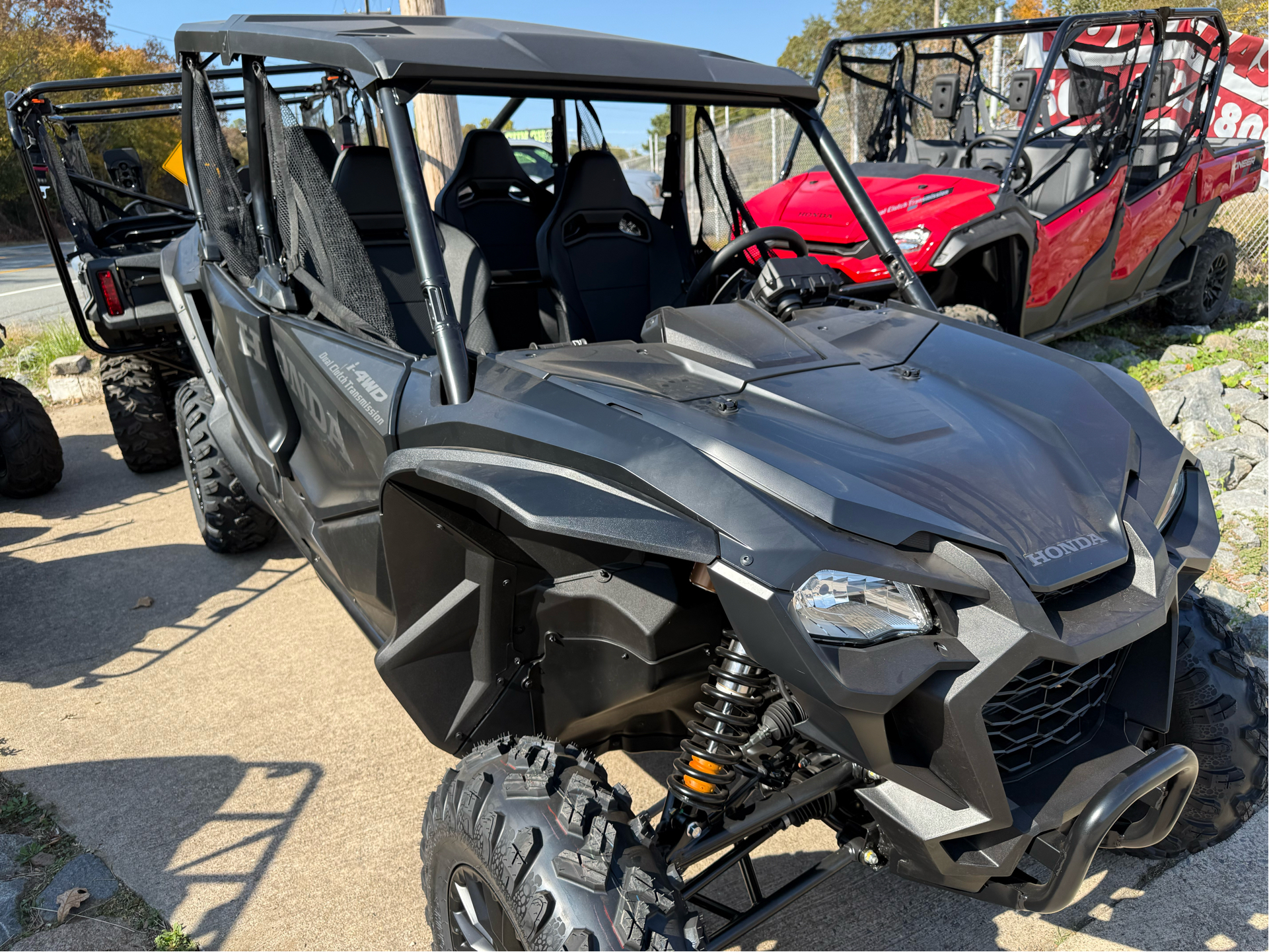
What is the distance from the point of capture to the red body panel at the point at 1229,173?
7.13 m

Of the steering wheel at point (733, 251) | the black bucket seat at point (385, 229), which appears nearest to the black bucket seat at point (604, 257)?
the steering wheel at point (733, 251)

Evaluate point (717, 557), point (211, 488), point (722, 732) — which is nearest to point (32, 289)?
point (211, 488)

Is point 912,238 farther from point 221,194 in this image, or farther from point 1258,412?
point 221,194

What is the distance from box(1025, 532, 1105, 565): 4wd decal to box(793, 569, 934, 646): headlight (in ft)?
0.74

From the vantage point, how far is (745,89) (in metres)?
2.62

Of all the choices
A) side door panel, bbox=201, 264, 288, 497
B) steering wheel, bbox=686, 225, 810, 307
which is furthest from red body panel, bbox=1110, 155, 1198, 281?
side door panel, bbox=201, 264, 288, 497

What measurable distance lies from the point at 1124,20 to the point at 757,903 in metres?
5.84

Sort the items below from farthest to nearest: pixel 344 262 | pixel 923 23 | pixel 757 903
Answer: pixel 923 23
pixel 344 262
pixel 757 903

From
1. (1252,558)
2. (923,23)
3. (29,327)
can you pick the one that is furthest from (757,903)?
(923,23)

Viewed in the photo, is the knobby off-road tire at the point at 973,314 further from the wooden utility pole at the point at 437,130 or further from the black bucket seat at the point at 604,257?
the wooden utility pole at the point at 437,130

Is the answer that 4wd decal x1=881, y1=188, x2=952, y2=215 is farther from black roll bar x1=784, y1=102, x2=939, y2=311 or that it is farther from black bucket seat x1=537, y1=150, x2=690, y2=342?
black roll bar x1=784, y1=102, x2=939, y2=311

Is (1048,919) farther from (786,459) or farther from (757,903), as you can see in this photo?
(786,459)

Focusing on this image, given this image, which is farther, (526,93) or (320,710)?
(320,710)

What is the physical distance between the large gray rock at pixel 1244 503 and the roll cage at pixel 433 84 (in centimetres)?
253
